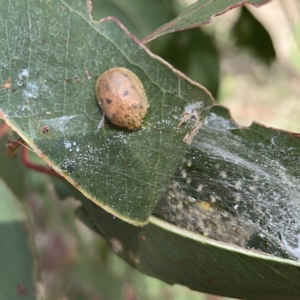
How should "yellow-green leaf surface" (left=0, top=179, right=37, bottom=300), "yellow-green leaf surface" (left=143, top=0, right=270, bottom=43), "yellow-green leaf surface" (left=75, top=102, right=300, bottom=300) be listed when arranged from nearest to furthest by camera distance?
"yellow-green leaf surface" (left=143, top=0, right=270, bottom=43), "yellow-green leaf surface" (left=75, top=102, right=300, bottom=300), "yellow-green leaf surface" (left=0, top=179, right=37, bottom=300)

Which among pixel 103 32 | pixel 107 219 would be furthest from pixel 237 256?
pixel 103 32

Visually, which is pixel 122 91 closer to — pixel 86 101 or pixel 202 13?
pixel 86 101

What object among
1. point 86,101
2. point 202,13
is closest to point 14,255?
point 86,101

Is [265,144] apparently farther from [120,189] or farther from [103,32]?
[103,32]

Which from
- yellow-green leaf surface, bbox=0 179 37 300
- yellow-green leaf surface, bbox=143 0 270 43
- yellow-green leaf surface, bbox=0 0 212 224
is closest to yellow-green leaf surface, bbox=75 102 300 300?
yellow-green leaf surface, bbox=0 0 212 224

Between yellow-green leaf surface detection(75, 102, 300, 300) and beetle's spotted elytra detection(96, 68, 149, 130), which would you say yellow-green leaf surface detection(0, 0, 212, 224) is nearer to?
beetle's spotted elytra detection(96, 68, 149, 130)

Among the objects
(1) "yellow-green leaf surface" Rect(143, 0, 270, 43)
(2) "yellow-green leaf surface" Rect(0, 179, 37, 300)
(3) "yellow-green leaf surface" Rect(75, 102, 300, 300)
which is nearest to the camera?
(1) "yellow-green leaf surface" Rect(143, 0, 270, 43)

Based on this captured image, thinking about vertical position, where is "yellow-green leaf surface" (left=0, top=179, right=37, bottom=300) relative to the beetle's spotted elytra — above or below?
below
